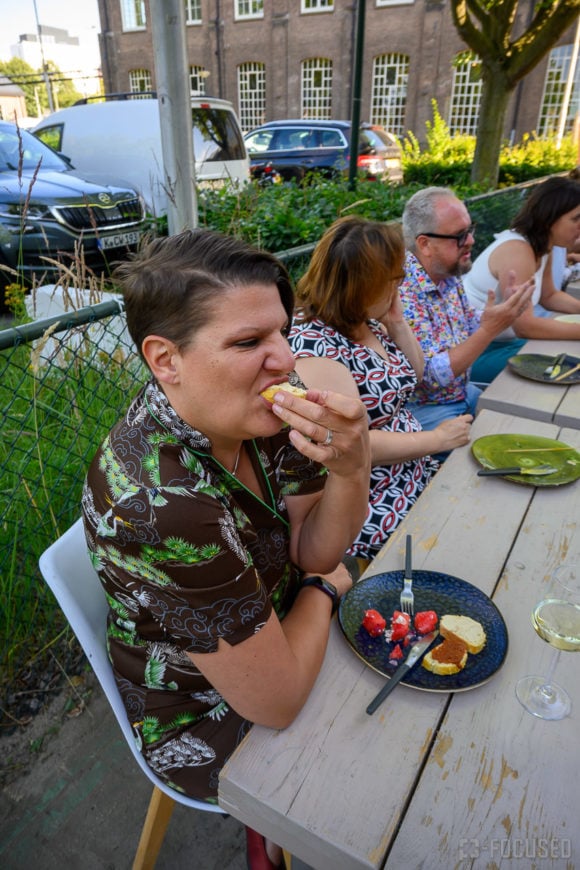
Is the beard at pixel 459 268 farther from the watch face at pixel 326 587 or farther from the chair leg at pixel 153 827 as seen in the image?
the chair leg at pixel 153 827

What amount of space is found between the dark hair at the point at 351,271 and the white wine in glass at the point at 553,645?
46.2 inches

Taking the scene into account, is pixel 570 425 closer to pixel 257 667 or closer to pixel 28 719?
pixel 257 667

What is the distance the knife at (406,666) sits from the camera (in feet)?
3.68

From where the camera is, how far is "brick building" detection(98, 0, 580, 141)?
22500 mm

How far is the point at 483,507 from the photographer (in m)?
1.78

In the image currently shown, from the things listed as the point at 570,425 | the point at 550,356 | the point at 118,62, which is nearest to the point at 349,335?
the point at 570,425

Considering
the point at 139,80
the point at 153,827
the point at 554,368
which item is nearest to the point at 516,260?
the point at 554,368

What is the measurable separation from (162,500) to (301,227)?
3.57m

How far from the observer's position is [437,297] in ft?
9.77

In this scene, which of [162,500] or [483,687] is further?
[483,687]

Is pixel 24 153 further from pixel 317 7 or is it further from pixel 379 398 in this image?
pixel 317 7

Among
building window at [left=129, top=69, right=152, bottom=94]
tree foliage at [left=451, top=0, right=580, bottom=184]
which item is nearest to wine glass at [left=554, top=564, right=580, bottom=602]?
tree foliage at [left=451, top=0, right=580, bottom=184]

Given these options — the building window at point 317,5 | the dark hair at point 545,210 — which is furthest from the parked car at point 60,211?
the building window at point 317,5

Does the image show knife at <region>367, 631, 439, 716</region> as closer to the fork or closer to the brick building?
the fork
